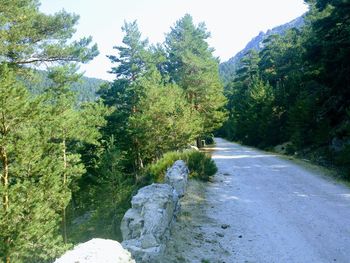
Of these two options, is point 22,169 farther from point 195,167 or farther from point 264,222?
point 264,222

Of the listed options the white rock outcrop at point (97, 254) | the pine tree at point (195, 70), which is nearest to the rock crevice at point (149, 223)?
the white rock outcrop at point (97, 254)

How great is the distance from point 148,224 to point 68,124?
1365 centimetres

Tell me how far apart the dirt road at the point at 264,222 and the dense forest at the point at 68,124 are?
2.75m

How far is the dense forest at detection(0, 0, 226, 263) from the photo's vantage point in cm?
1105

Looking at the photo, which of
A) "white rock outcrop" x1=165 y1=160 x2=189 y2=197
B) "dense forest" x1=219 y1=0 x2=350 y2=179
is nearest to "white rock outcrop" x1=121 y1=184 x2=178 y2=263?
"white rock outcrop" x1=165 y1=160 x2=189 y2=197

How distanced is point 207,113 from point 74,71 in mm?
16224

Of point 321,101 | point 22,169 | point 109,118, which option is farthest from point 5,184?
point 109,118

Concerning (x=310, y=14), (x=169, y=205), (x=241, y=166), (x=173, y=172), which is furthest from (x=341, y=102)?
(x=310, y=14)

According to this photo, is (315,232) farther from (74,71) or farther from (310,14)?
(310,14)

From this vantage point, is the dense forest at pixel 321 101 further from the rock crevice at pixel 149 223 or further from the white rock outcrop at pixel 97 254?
the white rock outcrop at pixel 97 254

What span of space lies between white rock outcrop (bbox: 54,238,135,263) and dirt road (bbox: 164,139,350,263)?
225 centimetres

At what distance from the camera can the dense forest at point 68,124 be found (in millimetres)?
11055

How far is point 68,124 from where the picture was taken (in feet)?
62.7

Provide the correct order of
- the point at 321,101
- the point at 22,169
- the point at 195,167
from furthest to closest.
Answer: the point at 321,101 → the point at 195,167 → the point at 22,169
